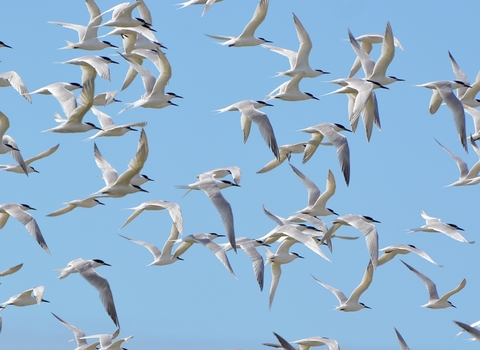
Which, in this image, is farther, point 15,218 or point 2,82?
point 2,82

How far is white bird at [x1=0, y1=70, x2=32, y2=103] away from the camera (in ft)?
66.0

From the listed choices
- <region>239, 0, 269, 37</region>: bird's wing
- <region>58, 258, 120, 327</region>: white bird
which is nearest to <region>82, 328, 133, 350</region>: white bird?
<region>58, 258, 120, 327</region>: white bird

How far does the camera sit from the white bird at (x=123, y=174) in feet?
53.6

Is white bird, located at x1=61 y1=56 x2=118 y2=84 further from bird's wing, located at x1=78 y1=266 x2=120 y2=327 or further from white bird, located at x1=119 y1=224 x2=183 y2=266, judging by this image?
bird's wing, located at x1=78 y1=266 x2=120 y2=327

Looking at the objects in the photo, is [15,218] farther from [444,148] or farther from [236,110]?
[444,148]

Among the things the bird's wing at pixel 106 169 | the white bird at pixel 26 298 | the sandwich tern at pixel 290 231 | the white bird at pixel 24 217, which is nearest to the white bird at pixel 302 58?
the sandwich tern at pixel 290 231

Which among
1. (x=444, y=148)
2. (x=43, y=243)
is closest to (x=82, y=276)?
(x=43, y=243)

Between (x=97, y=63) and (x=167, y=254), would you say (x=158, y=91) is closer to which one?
(x=97, y=63)

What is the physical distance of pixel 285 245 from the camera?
2045cm

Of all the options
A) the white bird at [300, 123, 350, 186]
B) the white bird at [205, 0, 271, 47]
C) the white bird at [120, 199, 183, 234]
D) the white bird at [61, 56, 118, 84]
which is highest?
the white bird at [205, 0, 271, 47]

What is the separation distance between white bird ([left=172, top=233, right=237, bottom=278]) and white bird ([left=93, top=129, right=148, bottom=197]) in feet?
4.65

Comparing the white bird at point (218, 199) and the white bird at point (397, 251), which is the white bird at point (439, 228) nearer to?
the white bird at point (397, 251)

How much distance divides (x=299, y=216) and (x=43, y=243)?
524 centimetres

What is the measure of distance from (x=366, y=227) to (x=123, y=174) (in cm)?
416
